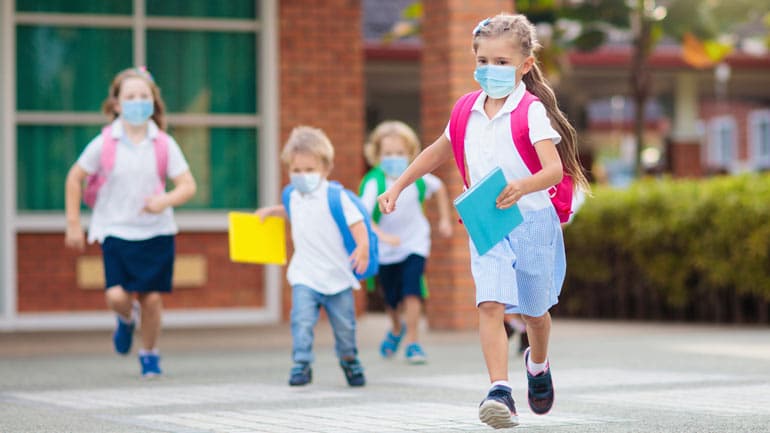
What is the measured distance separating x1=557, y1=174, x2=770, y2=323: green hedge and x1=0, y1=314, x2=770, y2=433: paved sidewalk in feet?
3.56

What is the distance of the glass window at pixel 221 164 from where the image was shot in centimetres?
1426

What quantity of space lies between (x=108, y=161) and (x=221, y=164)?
5.00 meters

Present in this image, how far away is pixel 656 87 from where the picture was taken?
32000 millimetres

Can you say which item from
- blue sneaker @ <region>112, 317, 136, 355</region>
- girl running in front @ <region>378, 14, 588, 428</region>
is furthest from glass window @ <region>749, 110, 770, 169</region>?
girl running in front @ <region>378, 14, 588, 428</region>

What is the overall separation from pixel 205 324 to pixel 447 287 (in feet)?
7.55

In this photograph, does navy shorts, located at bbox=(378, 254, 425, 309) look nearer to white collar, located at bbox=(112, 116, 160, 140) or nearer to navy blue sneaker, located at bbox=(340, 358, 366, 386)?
navy blue sneaker, located at bbox=(340, 358, 366, 386)

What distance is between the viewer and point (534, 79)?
683 cm

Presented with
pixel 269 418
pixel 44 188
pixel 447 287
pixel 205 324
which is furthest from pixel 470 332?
pixel 269 418

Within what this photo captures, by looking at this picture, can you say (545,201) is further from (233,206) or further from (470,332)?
(233,206)

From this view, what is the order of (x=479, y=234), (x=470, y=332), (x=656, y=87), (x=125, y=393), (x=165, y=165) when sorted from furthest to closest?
1. (x=656, y=87)
2. (x=470, y=332)
3. (x=165, y=165)
4. (x=125, y=393)
5. (x=479, y=234)

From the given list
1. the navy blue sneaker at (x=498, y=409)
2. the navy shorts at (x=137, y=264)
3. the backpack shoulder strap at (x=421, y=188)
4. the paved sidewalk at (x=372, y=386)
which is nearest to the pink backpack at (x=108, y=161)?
the navy shorts at (x=137, y=264)

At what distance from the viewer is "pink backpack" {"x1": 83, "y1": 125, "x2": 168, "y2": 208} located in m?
9.38

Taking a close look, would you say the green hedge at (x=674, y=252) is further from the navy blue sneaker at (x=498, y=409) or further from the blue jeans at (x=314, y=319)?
the navy blue sneaker at (x=498, y=409)

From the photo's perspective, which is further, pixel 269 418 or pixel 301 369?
pixel 301 369
